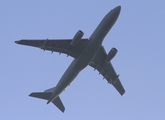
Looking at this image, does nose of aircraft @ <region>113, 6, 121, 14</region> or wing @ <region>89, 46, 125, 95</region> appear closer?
nose of aircraft @ <region>113, 6, 121, 14</region>

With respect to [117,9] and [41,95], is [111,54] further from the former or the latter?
[41,95]

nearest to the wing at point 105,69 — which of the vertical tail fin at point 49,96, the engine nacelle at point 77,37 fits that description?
the engine nacelle at point 77,37

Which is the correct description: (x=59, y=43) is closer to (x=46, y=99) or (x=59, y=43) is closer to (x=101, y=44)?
(x=101, y=44)

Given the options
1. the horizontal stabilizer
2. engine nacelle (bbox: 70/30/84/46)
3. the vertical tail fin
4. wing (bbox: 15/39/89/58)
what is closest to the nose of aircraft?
engine nacelle (bbox: 70/30/84/46)

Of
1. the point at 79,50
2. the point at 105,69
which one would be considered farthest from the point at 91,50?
the point at 105,69

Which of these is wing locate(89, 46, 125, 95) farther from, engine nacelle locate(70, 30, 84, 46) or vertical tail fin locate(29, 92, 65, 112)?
vertical tail fin locate(29, 92, 65, 112)

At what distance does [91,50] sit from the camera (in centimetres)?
4731

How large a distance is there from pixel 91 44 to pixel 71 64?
478 cm

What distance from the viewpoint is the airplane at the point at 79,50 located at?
46938 mm

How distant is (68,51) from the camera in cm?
5003

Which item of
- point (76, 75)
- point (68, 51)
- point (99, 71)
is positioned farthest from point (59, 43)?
point (99, 71)

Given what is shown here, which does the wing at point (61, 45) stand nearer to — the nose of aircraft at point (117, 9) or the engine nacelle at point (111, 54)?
the engine nacelle at point (111, 54)

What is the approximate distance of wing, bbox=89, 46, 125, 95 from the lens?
52.1 meters

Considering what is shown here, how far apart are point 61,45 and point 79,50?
105 inches
